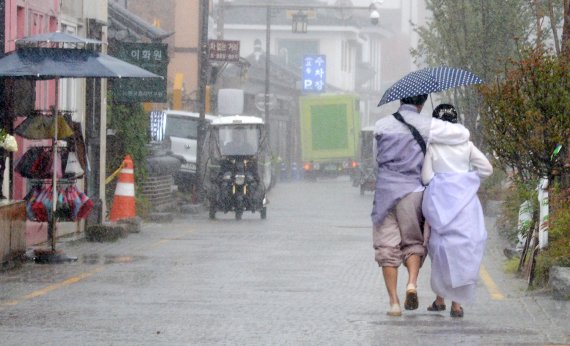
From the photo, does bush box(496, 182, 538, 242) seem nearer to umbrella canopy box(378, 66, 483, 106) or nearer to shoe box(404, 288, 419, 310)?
umbrella canopy box(378, 66, 483, 106)

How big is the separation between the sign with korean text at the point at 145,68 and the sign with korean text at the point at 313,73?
46824mm

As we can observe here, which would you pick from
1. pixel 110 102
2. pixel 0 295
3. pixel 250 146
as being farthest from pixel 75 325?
pixel 250 146

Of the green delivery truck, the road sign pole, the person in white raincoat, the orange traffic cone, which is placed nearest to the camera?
the person in white raincoat

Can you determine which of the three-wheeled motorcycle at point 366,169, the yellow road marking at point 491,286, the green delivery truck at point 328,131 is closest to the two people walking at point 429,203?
the yellow road marking at point 491,286

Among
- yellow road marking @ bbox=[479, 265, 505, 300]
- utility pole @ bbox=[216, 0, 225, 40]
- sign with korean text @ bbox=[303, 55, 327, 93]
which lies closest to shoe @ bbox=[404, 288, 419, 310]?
yellow road marking @ bbox=[479, 265, 505, 300]

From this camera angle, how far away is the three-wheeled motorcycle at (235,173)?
27859 mm

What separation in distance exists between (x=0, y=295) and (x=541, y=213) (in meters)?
5.03

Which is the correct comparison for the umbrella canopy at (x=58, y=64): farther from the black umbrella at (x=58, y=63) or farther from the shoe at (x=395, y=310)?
the shoe at (x=395, y=310)

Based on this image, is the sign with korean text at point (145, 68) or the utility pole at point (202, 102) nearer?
the sign with korean text at point (145, 68)

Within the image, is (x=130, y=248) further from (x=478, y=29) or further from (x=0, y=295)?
(x=478, y=29)

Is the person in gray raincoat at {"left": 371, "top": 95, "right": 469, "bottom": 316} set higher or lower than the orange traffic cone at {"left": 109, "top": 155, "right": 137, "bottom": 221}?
higher

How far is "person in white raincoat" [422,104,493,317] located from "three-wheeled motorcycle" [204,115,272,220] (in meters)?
16.1

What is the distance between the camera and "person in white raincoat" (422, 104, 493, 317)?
37.8 ft

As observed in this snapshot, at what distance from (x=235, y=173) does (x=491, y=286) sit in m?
14.2
